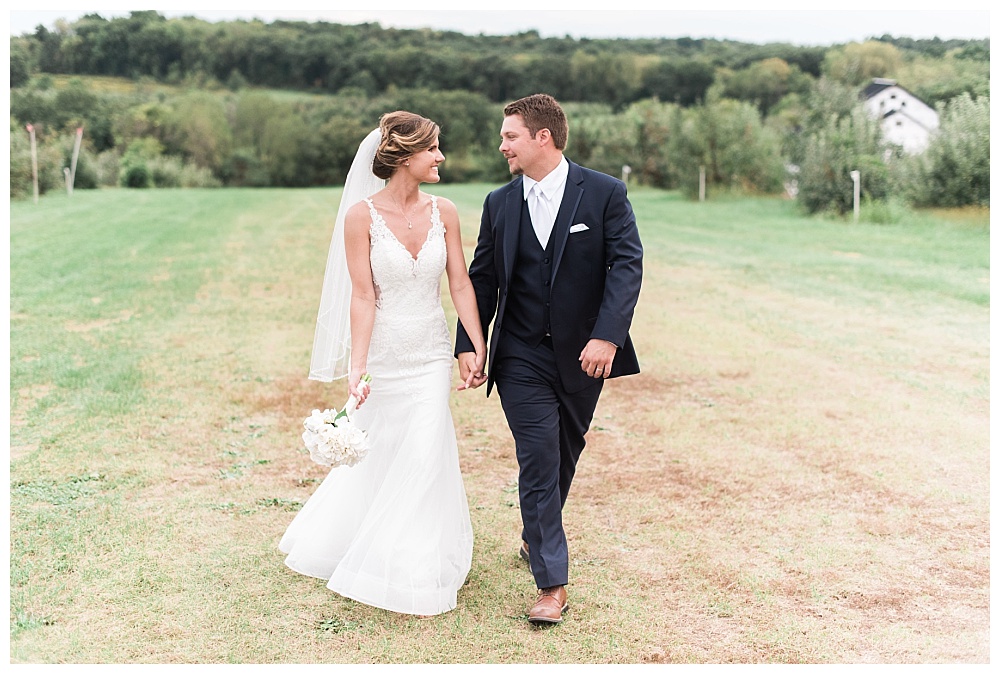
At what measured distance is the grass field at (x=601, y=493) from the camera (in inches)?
158

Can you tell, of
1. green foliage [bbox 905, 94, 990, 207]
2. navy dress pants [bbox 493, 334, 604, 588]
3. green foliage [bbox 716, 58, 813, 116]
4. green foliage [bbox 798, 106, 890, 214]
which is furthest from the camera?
green foliage [bbox 716, 58, 813, 116]

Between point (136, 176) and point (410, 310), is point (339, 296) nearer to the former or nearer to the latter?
point (410, 310)

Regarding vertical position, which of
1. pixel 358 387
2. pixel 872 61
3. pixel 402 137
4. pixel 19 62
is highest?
pixel 19 62

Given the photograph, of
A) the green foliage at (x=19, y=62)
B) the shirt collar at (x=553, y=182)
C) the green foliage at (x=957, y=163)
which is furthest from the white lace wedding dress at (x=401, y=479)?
the green foliage at (x=19, y=62)

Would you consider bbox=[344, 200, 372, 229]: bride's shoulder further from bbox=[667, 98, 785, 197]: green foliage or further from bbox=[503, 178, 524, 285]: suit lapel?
bbox=[667, 98, 785, 197]: green foliage

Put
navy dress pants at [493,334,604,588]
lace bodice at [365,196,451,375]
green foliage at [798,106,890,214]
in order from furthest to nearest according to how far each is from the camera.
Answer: green foliage at [798,106,890,214] < lace bodice at [365,196,451,375] < navy dress pants at [493,334,604,588]

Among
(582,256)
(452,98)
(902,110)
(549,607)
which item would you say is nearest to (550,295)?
(582,256)

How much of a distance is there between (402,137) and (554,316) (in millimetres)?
1012

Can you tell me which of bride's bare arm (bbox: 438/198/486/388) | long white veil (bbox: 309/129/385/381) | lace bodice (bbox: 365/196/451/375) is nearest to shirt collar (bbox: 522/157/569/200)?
bride's bare arm (bbox: 438/198/486/388)

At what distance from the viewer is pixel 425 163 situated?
4320mm

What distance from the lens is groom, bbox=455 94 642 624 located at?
4.21 m

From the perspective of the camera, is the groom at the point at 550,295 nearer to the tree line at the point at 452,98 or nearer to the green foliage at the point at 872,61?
the tree line at the point at 452,98

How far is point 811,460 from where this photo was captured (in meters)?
6.62

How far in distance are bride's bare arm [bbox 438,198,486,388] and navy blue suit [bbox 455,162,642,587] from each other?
0.23 ft
